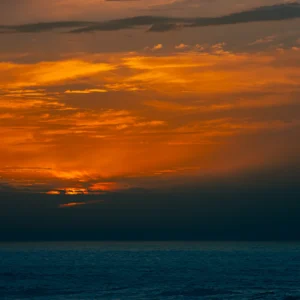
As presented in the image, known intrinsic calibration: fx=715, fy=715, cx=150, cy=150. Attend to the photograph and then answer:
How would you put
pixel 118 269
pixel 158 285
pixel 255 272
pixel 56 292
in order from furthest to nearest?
pixel 118 269 < pixel 255 272 < pixel 158 285 < pixel 56 292

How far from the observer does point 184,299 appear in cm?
8438

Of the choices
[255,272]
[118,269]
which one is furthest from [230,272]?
[118,269]

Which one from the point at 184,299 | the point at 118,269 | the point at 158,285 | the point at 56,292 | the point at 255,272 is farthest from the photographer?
the point at 118,269

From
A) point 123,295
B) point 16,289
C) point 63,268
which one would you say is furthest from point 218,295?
point 63,268

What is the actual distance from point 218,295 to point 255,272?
38870 mm

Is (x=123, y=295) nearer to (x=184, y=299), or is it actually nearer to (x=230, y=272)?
(x=184, y=299)

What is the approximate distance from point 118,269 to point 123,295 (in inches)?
1838

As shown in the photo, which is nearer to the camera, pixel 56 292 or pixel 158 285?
pixel 56 292

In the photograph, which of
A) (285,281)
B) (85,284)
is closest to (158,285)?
(85,284)

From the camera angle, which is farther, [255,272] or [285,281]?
[255,272]

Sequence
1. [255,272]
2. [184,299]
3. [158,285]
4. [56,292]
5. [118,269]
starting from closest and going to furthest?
[184,299]
[56,292]
[158,285]
[255,272]
[118,269]

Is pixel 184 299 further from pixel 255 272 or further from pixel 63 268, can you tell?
pixel 63 268

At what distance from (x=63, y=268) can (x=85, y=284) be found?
36902mm

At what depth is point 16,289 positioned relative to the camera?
318 feet
